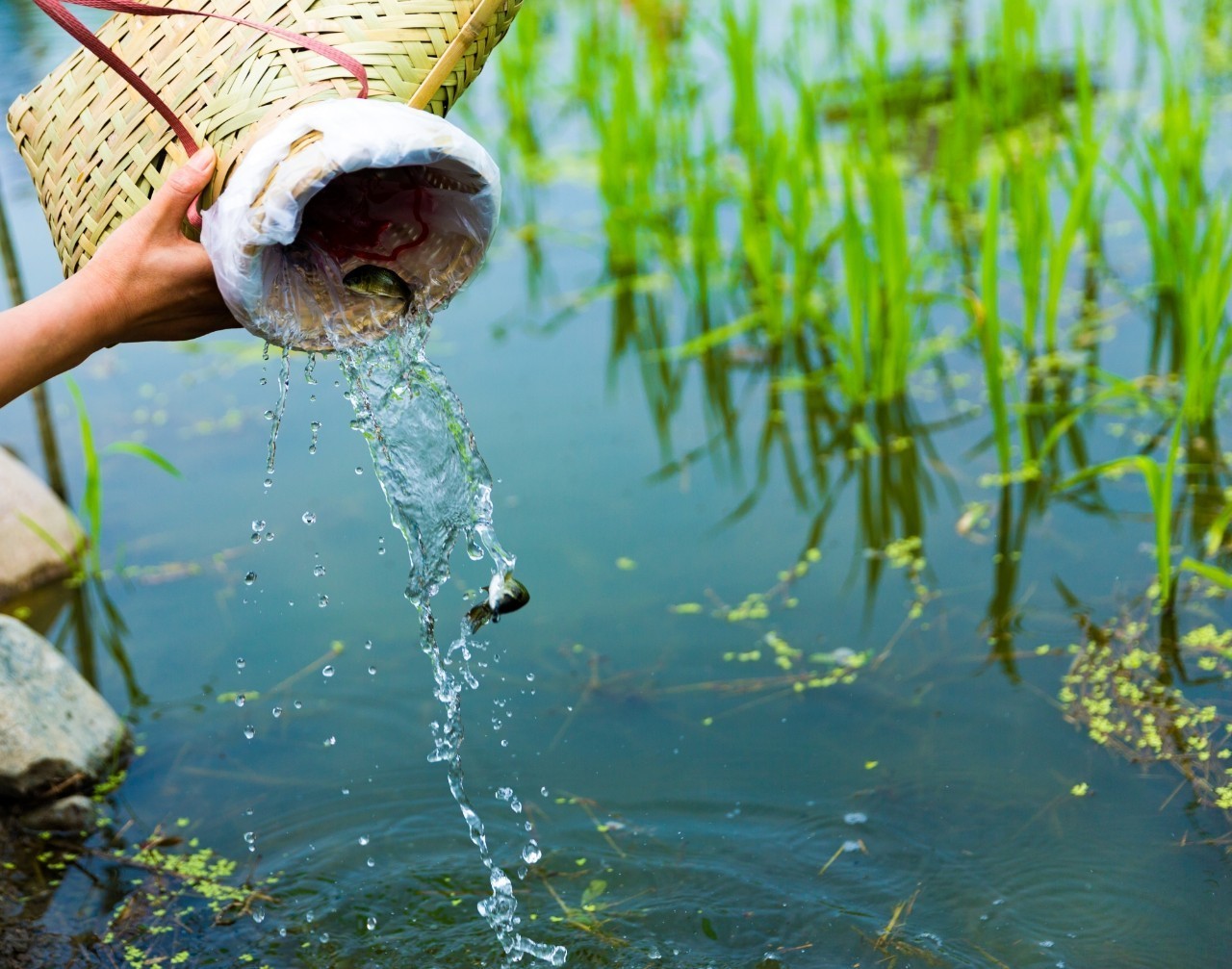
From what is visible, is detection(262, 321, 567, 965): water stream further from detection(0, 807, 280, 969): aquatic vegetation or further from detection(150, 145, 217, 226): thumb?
detection(150, 145, 217, 226): thumb

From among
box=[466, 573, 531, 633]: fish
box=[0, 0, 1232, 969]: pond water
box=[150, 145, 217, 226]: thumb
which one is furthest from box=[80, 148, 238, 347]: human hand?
box=[0, 0, 1232, 969]: pond water

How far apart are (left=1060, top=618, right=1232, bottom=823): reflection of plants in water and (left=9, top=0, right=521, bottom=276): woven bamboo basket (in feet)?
4.59

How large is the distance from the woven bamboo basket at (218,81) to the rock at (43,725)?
0.93m

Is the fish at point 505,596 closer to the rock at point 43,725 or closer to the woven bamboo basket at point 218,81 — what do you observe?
the woven bamboo basket at point 218,81

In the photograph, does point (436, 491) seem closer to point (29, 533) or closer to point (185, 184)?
point (185, 184)

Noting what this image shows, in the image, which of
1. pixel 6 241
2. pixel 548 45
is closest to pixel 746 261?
pixel 6 241

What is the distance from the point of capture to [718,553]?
2674 millimetres

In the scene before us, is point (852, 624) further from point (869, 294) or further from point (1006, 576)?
point (869, 294)

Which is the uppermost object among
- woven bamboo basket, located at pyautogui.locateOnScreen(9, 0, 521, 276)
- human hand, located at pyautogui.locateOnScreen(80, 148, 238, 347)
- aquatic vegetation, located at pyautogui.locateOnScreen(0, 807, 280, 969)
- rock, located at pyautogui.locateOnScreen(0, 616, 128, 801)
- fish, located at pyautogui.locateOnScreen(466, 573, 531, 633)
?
woven bamboo basket, located at pyautogui.locateOnScreen(9, 0, 521, 276)

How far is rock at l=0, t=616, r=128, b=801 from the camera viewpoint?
2.08m

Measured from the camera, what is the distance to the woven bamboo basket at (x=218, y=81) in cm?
133

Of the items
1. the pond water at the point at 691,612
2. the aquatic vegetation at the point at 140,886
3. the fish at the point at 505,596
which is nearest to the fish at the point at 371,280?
the fish at the point at 505,596

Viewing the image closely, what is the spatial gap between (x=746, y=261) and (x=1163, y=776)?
6.69 feet

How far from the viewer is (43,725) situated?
2125 mm
